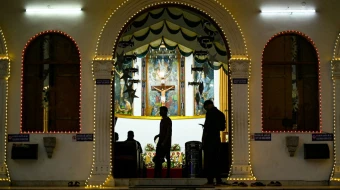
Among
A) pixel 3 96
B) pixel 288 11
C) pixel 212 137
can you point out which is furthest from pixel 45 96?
pixel 288 11

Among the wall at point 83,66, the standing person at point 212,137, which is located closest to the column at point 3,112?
the wall at point 83,66

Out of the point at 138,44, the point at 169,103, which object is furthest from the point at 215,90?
the point at 138,44

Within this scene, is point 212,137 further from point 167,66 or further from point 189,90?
point 167,66

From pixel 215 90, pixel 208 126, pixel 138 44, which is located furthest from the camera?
pixel 215 90

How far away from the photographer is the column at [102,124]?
1755cm

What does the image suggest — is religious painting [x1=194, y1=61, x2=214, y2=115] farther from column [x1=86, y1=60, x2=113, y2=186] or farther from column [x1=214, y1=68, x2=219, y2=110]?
column [x1=86, y1=60, x2=113, y2=186]

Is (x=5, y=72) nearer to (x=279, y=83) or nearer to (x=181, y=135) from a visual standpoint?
(x=279, y=83)

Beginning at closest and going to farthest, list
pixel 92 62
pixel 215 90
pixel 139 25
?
1. pixel 92 62
2. pixel 139 25
3. pixel 215 90

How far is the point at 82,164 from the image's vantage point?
1769 centimetres

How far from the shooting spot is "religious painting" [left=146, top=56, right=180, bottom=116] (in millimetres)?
31203

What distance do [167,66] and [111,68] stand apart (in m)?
13.6

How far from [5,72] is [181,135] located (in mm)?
13586

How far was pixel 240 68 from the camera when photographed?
17828mm

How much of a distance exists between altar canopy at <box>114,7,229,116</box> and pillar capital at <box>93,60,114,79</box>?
18.2 feet
